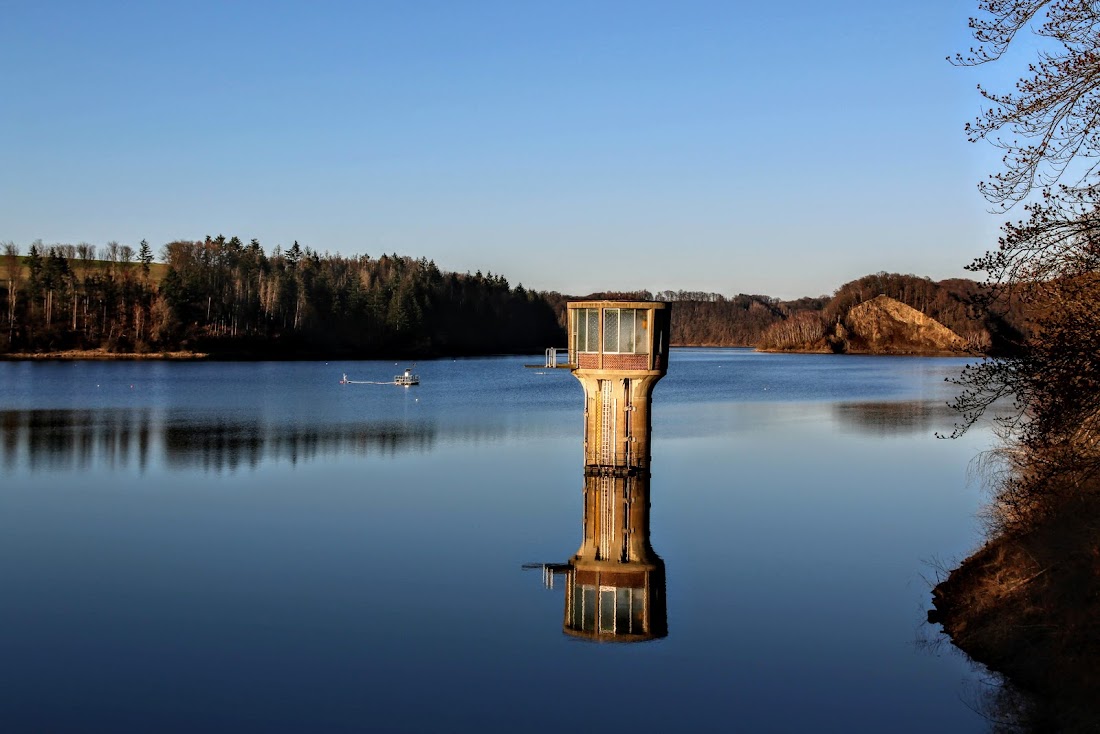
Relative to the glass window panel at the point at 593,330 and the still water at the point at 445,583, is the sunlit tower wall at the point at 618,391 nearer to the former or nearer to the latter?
the glass window panel at the point at 593,330

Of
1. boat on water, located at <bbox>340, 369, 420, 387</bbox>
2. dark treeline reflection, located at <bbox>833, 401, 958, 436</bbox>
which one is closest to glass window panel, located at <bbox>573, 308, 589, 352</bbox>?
dark treeline reflection, located at <bbox>833, 401, 958, 436</bbox>

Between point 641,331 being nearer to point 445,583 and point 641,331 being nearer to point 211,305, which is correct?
point 445,583

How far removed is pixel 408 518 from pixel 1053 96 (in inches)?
836

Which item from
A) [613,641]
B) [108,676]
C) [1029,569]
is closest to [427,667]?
[613,641]

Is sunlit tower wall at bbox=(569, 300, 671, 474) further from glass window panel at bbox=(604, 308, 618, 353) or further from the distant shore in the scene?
the distant shore

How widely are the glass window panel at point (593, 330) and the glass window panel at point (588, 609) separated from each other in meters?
12.8

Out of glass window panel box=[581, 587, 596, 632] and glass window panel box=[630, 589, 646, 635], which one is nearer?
glass window panel box=[630, 589, 646, 635]

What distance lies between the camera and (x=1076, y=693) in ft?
45.6

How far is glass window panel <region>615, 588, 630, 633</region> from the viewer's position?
20250mm

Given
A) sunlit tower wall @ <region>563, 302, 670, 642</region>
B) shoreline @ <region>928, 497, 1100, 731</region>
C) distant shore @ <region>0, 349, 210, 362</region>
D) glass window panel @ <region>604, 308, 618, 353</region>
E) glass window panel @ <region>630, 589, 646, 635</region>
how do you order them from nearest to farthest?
shoreline @ <region>928, 497, 1100, 731</region>
glass window panel @ <region>630, 589, 646, 635</region>
sunlit tower wall @ <region>563, 302, 670, 642</region>
glass window panel @ <region>604, 308, 618, 353</region>
distant shore @ <region>0, 349, 210, 362</region>

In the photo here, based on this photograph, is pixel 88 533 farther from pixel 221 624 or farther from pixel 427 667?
pixel 427 667

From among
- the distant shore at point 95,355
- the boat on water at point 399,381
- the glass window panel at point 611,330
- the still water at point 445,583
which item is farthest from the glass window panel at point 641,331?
the distant shore at point 95,355

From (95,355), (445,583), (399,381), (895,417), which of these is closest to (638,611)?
(445,583)

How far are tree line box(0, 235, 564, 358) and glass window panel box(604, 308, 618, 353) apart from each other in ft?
384
